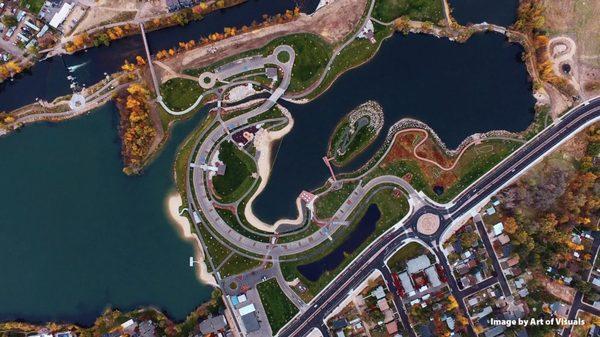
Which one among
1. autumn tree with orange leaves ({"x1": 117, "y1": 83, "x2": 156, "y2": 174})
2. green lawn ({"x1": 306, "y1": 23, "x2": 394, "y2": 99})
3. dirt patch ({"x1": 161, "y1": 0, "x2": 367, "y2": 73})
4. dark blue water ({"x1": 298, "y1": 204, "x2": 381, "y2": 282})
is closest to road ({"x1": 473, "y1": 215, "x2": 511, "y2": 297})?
dark blue water ({"x1": 298, "y1": 204, "x2": 381, "y2": 282})

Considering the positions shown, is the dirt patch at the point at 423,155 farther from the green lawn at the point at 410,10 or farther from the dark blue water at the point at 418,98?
the green lawn at the point at 410,10

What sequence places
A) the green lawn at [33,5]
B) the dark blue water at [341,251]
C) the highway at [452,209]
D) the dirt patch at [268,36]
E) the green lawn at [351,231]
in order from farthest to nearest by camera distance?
the green lawn at [33,5]
the dirt patch at [268,36]
the dark blue water at [341,251]
the green lawn at [351,231]
the highway at [452,209]

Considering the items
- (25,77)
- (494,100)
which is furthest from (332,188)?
(25,77)

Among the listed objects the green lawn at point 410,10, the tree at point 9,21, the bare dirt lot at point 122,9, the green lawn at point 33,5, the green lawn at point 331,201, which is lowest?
the green lawn at point 331,201

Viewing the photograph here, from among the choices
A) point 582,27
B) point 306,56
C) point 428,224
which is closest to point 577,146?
point 582,27

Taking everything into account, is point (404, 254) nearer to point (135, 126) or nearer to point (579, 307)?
point (579, 307)

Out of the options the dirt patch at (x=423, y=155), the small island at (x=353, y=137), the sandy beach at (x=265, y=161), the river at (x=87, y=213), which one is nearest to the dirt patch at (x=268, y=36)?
the river at (x=87, y=213)
